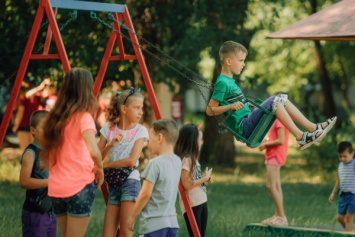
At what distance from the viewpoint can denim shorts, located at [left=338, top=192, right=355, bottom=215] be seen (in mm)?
10703

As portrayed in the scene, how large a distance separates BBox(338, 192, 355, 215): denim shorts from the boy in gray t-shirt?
13.9 ft

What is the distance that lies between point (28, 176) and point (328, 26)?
3652 millimetres

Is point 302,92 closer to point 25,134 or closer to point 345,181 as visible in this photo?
point 25,134

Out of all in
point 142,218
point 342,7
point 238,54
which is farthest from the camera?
point 342,7

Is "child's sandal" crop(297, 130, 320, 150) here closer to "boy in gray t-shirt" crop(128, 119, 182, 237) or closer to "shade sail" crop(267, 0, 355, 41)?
"shade sail" crop(267, 0, 355, 41)

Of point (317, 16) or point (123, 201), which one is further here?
point (317, 16)

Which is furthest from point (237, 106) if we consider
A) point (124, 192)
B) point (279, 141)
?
point (279, 141)

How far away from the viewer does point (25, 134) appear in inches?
624

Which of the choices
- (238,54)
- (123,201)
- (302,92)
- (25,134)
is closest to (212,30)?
(25,134)

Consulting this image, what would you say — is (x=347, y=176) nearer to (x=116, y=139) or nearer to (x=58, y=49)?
(x=116, y=139)

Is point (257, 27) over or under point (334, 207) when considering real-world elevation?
over

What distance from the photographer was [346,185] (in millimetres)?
10680

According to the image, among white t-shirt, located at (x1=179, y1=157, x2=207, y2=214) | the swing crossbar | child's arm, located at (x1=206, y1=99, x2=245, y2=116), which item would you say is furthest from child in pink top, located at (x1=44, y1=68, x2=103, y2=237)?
child's arm, located at (x1=206, y1=99, x2=245, y2=116)

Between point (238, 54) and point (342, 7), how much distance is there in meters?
1.86
